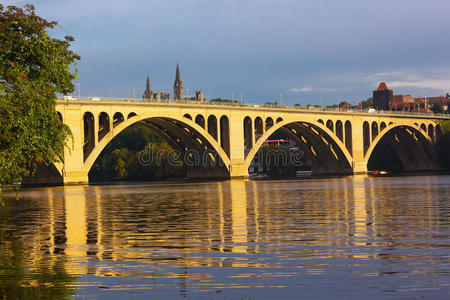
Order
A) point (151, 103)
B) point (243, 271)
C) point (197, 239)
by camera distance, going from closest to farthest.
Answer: point (243, 271), point (197, 239), point (151, 103)

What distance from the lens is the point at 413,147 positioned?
14662 cm

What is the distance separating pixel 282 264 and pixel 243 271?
1.23 metres

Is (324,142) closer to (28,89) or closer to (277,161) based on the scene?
(277,161)

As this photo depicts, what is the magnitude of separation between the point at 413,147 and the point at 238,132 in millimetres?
52797

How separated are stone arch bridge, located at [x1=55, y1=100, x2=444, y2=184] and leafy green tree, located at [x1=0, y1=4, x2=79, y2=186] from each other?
1711 inches

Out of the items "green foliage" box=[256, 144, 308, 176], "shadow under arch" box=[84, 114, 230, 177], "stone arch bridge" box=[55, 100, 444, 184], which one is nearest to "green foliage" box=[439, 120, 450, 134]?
"stone arch bridge" box=[55, 100, 444, 184]

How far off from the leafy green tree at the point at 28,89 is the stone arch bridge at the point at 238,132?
43.5m

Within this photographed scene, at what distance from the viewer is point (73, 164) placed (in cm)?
8244

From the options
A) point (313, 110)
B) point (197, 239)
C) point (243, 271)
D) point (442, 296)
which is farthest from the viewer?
point (313, 110)

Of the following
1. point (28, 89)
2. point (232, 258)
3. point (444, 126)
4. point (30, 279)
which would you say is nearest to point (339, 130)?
point (444, 126)

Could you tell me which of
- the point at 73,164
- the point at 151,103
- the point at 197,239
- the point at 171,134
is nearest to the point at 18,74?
the point at 197,239

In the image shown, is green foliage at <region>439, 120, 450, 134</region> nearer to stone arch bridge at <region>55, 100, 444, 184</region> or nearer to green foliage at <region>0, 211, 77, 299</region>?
stone arch bridge at <region>55, 100, 444, 184</region>

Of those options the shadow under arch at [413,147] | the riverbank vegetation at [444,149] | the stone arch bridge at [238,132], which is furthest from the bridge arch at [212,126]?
the riverbank vegetation at [444,149]

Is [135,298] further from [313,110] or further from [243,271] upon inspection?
[313,110]
